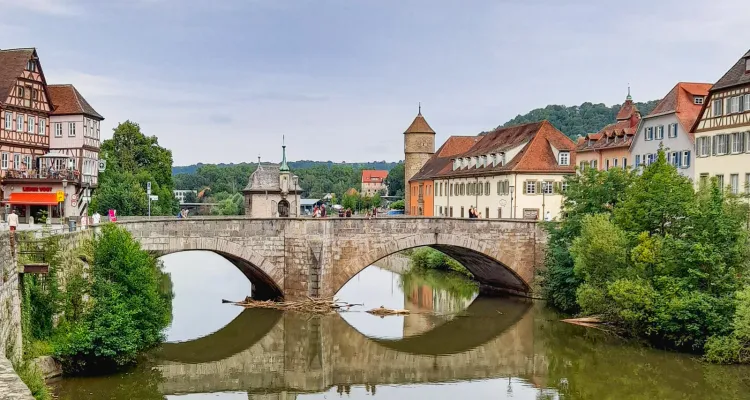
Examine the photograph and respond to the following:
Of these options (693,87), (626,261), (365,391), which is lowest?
(365,391)

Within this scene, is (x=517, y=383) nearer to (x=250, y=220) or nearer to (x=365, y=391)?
(x=365, y=391)

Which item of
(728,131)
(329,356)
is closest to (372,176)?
(728,131)

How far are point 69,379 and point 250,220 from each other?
1423 centimetres

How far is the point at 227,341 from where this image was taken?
111 ft

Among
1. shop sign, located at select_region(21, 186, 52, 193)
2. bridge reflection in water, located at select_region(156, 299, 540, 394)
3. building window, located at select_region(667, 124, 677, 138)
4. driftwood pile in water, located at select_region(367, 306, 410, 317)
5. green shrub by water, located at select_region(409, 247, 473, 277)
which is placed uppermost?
building window, located at select_region(667, 124, 677, 138)

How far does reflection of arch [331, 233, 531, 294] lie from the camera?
3950 cm

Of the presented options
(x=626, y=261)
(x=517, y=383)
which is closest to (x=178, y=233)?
(x=517, y=383)

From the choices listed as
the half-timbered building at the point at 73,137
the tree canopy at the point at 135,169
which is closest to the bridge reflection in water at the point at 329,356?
the half-timbered building at the point at 73,137

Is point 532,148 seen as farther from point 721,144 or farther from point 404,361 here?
point 404,361

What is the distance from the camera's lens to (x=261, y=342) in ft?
110

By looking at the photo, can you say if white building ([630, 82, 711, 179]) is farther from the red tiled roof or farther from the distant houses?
the red tiled roof

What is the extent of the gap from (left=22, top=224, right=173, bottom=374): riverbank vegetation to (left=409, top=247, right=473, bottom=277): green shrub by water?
30.4 m

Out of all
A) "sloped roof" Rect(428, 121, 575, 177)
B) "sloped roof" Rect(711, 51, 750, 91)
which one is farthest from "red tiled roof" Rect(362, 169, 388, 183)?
"sloped roof" Rect(711, 51, 750, 91)

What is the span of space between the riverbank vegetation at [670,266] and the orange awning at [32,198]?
937 inches
